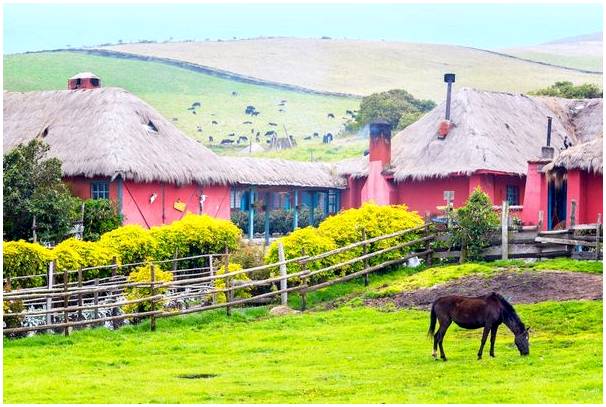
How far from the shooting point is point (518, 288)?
85.9 feet

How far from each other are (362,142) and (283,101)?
15.2 m

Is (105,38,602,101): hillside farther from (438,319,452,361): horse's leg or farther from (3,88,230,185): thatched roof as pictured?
(438,319,452,361): horse's leg

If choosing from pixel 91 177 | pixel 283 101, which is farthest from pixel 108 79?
pixel 91 177

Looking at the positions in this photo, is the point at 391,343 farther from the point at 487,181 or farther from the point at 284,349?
the point at 487,181

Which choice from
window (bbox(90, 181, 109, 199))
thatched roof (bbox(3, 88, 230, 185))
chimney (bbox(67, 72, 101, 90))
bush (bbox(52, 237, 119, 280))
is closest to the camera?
bush (bbox(52, 237, 119, 280))

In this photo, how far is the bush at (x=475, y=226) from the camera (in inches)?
1206

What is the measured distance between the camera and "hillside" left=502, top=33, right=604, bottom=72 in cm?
10238

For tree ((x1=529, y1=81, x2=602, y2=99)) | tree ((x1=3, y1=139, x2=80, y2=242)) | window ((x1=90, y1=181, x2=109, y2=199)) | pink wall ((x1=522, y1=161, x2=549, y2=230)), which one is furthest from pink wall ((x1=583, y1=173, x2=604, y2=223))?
tree ((x1=529, y1=81, x2=602, y2=99))

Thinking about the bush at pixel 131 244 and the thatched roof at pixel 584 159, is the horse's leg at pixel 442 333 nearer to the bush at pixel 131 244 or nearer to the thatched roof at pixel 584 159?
the bush at pixel 131 244

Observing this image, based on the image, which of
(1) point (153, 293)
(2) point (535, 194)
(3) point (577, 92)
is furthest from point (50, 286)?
(3) point (577, 92)

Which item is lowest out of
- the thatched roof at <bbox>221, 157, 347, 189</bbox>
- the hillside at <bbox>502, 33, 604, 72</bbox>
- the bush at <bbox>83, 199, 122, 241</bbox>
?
the bush at <bbox>83, 199, 122, 241</bbox>

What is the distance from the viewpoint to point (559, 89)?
56.1m

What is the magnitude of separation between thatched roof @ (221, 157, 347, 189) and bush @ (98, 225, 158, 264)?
1055cm

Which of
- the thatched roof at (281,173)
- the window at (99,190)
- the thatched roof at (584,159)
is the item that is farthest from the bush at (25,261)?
the thatched roof at (281,173)
